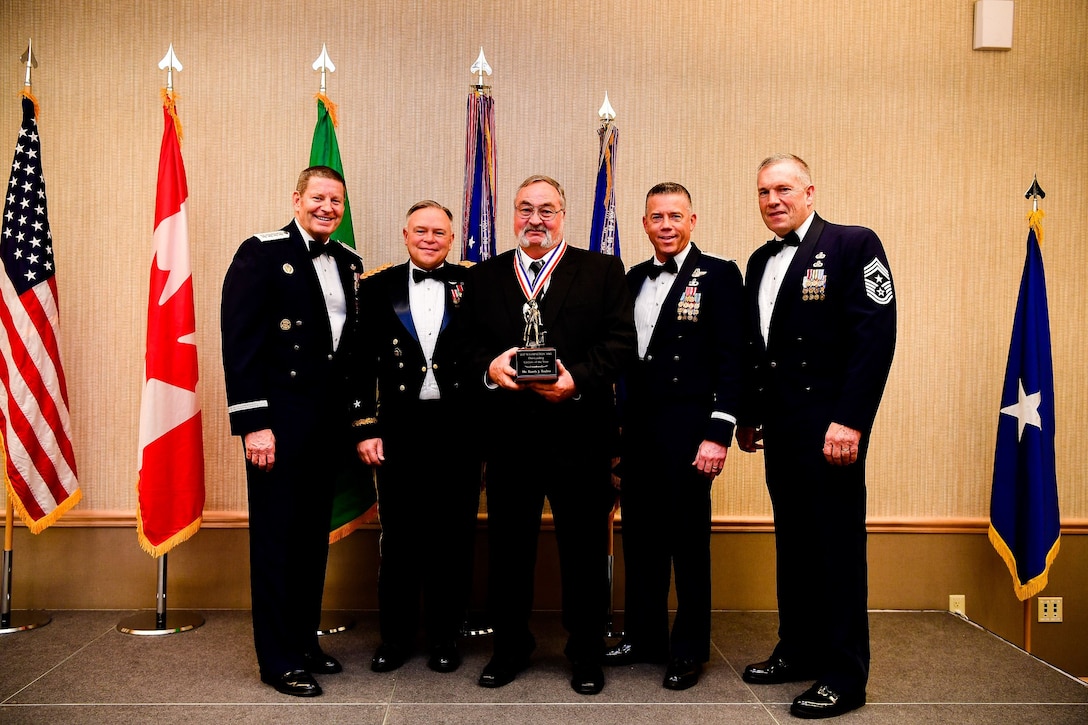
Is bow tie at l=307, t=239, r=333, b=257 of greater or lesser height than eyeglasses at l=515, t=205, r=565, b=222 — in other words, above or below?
below

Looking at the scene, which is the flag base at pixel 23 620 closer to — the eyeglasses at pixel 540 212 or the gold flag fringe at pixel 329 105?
the gold flag fringe at pixel 329 105

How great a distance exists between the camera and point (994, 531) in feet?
11.2

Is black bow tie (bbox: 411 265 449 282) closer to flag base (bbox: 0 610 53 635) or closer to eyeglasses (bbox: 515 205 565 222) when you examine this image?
eyeglasses (bbox: 515 205 565 222)

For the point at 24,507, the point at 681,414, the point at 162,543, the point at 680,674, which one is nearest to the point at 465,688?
the point at 680,674

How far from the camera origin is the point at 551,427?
2.49 m

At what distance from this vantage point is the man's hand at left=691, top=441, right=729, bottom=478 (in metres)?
2.56

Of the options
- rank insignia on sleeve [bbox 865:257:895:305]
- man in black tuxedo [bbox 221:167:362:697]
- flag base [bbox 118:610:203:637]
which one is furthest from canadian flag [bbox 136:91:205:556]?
rank insignia on sleeve [bbox 865:257:895:305]

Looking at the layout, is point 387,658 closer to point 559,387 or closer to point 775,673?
point 559,387

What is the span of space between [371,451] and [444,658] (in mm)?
786

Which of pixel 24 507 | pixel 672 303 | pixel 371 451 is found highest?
pixel 672 303

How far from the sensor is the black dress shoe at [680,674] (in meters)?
2.57

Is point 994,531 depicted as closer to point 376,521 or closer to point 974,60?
point 974,60

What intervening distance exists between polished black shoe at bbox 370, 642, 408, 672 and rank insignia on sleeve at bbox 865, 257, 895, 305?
2.03 metres

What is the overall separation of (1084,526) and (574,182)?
9.73 feet
